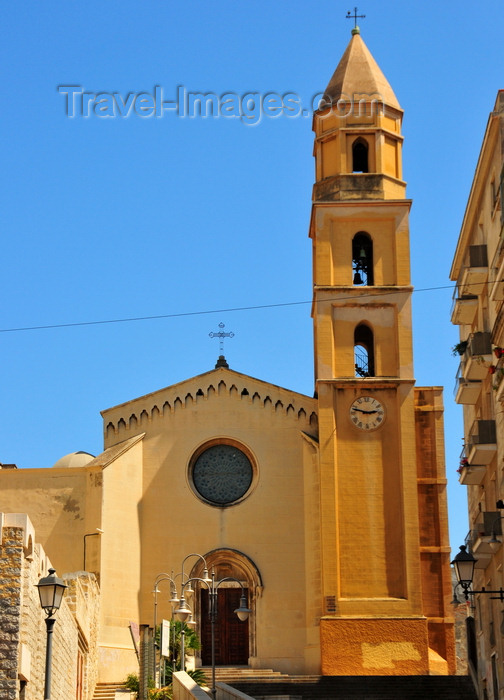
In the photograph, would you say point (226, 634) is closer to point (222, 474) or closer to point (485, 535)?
point (222, 474)

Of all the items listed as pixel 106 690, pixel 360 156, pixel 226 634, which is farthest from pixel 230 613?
pixel 360 156

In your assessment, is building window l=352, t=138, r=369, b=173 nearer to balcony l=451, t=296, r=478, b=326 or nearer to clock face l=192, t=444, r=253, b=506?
clock face l=192, t=444, r=253, b=506

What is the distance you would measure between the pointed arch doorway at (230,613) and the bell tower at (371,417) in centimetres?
246

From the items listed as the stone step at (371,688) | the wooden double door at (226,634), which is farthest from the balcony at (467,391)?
the wooden double door at (226,634)

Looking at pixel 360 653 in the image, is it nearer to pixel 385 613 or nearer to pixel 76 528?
pixel 385 613

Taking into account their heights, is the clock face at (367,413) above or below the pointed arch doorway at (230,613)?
above

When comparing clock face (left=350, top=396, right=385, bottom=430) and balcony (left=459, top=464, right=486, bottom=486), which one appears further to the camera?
clock face (left=350, top=396, right=385, bottom=430)

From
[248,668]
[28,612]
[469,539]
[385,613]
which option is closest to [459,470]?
[469,539]

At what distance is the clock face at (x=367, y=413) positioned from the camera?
122 ft

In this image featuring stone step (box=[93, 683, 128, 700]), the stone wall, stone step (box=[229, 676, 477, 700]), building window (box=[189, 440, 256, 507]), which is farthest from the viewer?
building window (box=[189, 440, 256, 507])

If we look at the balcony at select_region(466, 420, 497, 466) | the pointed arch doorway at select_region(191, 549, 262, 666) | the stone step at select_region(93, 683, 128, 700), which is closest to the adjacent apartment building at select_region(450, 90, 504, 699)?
the balcony at select_region(466, 420, 497, 466)

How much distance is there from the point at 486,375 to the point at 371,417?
35.2 feet

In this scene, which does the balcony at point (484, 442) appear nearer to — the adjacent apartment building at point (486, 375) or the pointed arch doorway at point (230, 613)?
the adjacent apartment building at point (486, 375)

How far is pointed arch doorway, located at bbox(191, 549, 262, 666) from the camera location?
3684 centimetres
